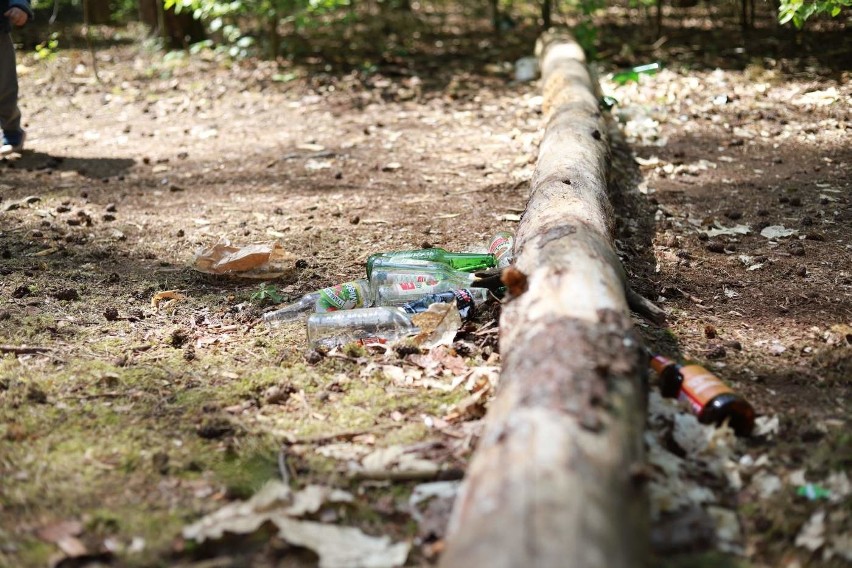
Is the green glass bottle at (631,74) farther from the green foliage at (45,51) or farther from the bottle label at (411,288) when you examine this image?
the green foliage at (45,51)

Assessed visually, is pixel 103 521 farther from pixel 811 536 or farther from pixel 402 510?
pixel 811 536

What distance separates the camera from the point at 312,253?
441 centimetres

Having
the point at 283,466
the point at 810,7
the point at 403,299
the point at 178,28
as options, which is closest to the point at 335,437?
the point at 283,466

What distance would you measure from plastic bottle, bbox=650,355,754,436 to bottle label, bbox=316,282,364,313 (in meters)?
1.34

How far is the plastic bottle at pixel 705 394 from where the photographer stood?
104 inches

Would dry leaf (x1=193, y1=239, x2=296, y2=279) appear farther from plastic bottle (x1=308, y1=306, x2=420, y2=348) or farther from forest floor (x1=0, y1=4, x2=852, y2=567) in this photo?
plastic bottle (x1=308, y1=306, x2=420, y2=348)

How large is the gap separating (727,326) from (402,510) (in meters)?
1.77

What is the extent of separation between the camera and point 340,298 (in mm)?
3609

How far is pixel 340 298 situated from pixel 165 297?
0.89 metres

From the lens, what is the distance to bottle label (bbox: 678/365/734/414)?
2688mm

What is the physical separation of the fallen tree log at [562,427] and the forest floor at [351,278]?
28 centimetres

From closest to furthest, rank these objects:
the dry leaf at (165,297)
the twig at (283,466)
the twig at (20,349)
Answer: the twig at (283,466)
the twig at (20,349)
the dry leaf at (165,297)

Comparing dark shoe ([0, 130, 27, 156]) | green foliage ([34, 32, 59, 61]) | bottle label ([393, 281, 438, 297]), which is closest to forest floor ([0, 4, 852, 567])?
dark shoe ([0, 130, 27, 156])

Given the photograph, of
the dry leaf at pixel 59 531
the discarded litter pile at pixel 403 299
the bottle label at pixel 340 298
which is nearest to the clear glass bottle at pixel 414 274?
the discarded litter pile at pixel 403 299
